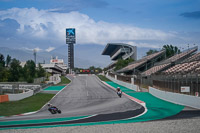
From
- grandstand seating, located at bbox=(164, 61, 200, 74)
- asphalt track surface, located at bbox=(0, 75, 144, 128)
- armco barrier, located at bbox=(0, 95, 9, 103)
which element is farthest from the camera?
grandstand seating, located at bbox=(164, 61, 200, 74)

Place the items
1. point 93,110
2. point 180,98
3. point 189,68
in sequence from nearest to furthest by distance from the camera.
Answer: point 93,110 < point 180,98 < point 189,68

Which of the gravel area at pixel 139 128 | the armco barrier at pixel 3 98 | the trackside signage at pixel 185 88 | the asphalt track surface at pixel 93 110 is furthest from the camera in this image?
the armco barrier at pixel 3 98

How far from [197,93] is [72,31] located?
17010cm

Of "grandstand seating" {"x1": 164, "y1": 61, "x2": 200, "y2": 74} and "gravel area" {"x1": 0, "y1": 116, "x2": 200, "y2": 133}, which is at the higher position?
"grandstand seating" {"x1": 164, "y1": 61, "x2": 200, "y2": 74}

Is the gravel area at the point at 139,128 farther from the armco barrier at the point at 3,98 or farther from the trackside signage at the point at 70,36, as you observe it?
the trackside signage at the point at 70,36

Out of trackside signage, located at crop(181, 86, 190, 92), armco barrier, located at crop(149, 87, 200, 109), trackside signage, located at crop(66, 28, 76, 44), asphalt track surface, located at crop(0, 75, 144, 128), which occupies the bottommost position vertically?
asphalt track surface, located at crop(0, 75, 144, 128)

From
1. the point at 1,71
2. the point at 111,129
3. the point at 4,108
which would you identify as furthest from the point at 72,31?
the point at 111,129

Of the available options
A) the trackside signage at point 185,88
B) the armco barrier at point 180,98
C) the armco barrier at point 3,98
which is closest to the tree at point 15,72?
the armco barrier at point 3,98

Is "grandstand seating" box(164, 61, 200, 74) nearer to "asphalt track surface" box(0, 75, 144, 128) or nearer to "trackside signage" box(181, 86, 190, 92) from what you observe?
"trackside signage" box(181, 86, 190, 92)

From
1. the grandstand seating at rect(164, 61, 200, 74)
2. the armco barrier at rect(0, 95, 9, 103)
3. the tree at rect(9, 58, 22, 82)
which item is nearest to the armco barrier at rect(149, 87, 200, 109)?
the grandstand seating at rect(164, 61, 200, 74)

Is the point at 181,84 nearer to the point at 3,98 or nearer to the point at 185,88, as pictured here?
the point at 185,88

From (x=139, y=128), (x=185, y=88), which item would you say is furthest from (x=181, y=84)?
(x=139, y=128)

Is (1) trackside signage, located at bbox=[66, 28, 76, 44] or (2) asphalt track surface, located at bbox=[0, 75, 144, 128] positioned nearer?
(2) asphalt track surface, located at bbox=[0, 75, 144, 128]

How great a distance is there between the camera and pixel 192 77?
24.5m
